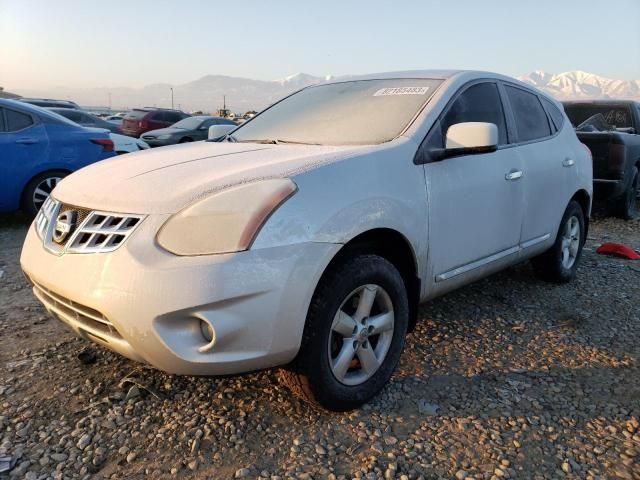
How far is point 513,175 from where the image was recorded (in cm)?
326

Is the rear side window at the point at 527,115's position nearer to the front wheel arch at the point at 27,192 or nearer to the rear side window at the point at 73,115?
the front wheel arch at the point at 27,192

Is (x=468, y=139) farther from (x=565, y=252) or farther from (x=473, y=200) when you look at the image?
(x=565, y=252)

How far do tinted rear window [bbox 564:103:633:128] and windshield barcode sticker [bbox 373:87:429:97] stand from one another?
583 cm

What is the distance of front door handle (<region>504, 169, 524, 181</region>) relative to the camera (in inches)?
126

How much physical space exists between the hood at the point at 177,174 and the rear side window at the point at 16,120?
348 cm

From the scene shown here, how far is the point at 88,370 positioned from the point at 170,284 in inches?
46.5

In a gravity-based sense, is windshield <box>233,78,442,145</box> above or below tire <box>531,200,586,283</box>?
above

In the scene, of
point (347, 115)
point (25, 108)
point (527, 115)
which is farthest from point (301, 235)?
point (25, 108)

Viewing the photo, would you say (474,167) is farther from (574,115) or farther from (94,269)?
(574,115)

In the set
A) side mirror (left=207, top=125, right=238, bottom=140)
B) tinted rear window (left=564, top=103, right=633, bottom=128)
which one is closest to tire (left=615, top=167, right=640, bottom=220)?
tinted rear window (left=564, top=103, right=633, bottom=128)

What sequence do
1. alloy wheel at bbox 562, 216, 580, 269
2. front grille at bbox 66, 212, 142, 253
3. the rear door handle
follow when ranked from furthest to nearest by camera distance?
the rear door handle
alloy wheel at bbox 562, 216, 580, 269
front grille at bbox 66, 212, 142, 253

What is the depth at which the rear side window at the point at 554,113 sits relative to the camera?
4055 millimetres

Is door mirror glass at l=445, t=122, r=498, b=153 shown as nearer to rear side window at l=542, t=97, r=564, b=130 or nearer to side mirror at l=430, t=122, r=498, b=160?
side mirror at l=430, t=122, r=498, b=160

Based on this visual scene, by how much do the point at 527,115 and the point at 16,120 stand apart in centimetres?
500
